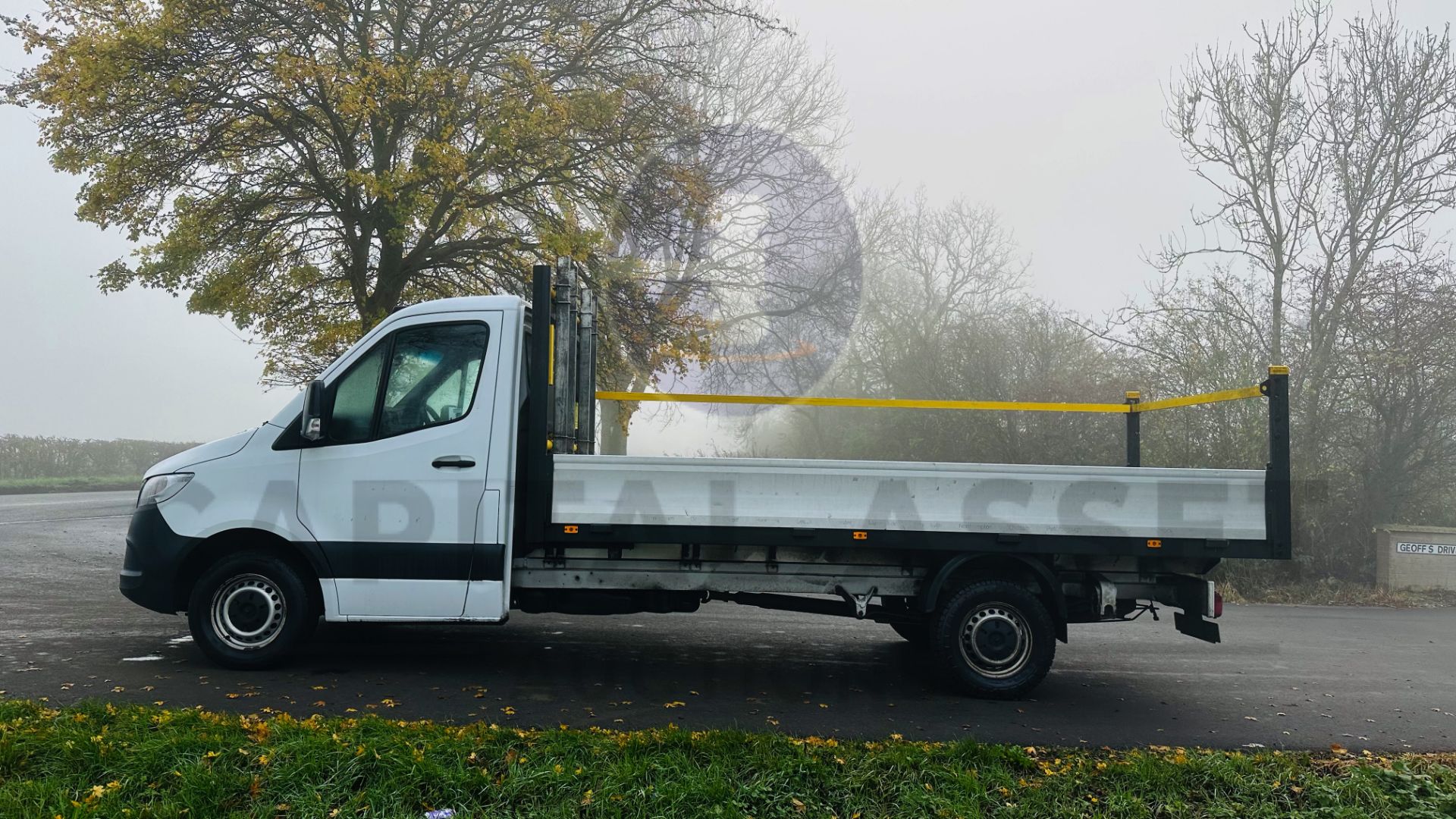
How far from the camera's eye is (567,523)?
6180 millimetres

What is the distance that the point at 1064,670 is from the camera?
24.8ft

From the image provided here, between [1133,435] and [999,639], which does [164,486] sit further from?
[1133,435]

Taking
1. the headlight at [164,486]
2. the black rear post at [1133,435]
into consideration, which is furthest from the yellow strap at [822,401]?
the headlight at [164,486]

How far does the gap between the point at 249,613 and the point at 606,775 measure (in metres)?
3.38

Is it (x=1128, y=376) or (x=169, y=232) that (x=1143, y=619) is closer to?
(x=1128, y=376)

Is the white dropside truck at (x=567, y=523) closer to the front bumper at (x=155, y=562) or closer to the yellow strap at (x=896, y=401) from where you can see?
the front bumper at (x=155, y=562)

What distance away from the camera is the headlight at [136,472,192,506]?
6562 millimetres

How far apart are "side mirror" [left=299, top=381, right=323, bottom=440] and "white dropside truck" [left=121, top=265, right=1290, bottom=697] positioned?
0.01m

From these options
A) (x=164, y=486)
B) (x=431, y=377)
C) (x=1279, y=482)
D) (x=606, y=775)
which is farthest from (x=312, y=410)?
(x=1279, y=482)

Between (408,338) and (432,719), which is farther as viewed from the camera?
(408,338)

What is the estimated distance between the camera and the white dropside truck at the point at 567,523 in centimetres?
614

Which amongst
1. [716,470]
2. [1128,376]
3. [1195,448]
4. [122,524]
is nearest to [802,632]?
[716,470]

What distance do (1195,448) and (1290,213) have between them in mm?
4279

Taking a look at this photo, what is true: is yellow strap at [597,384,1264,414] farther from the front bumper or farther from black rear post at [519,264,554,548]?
the front bumper
